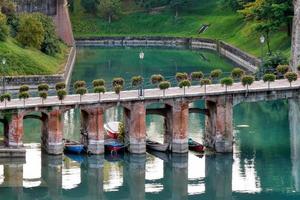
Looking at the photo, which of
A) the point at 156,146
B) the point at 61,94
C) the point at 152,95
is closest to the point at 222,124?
the point at 156,146

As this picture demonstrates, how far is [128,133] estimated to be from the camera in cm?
7219

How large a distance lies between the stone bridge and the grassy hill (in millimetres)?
85339

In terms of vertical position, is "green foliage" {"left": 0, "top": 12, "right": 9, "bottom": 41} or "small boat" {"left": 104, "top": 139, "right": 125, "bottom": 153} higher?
"green foliage" {"left": 0, "top": 12, "right": 9, "bottom": 41}

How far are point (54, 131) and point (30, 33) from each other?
158ft

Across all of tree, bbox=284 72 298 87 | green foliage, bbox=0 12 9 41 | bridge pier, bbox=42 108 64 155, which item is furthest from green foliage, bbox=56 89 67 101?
green foliage, bbox=0 12 9 41

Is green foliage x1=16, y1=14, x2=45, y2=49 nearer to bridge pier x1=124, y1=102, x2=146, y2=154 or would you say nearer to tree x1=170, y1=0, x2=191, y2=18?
bridge pier x1=124, y1=102, x2=146, y2=154

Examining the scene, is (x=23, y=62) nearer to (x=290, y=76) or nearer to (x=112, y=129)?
(x=112, y=129)

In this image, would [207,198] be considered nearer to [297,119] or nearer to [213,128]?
[213,128]

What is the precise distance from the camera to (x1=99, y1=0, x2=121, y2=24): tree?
17950 cm

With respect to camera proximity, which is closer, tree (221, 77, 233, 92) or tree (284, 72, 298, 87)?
tree (221, 77, 233, 92)

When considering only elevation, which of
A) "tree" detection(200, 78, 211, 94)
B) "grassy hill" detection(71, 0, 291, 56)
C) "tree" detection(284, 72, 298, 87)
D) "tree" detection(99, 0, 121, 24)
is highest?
"tree" detection(99, 0, 121, 24)

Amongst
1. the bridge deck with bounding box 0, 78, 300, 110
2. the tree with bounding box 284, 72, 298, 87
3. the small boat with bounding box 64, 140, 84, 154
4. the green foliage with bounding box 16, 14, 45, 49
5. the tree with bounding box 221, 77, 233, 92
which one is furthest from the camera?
the green foliage with bounding box 16, 14, 45, 49

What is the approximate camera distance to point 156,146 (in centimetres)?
7306

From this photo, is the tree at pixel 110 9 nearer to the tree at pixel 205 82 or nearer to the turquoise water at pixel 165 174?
the turquoise water at pixel 165 174
